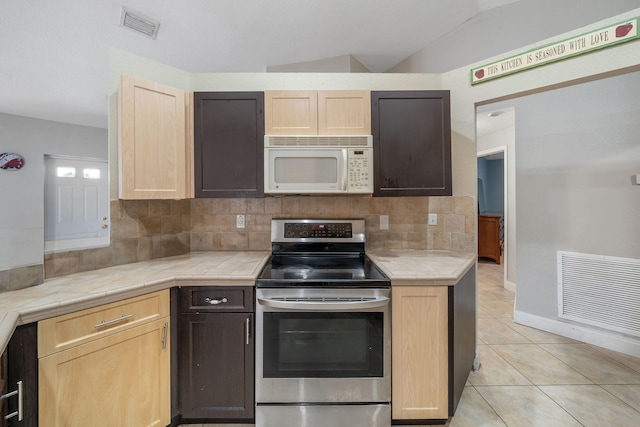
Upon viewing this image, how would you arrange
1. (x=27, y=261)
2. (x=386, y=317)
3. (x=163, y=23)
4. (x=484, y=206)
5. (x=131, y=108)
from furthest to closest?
(x=484, y=206)
(x=163, y=23)
(x=131, y=108)
(x=386, y=317)
(x=27, y=261)

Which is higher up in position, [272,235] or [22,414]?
[272,235]

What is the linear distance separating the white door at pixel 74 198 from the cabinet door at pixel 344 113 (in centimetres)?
281

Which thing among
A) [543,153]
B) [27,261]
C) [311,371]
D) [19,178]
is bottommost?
[311,371]

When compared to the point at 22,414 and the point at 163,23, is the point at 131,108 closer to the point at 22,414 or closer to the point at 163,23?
the point at 163,23

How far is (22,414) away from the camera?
106cm

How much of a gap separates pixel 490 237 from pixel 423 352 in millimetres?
5071

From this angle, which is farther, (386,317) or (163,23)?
(163,23)

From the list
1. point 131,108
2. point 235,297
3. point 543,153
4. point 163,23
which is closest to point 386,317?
point 235,297

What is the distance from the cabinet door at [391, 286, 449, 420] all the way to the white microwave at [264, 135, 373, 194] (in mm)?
772

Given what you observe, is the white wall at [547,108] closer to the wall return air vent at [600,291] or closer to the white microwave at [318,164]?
the wall return air vent at [600,291]

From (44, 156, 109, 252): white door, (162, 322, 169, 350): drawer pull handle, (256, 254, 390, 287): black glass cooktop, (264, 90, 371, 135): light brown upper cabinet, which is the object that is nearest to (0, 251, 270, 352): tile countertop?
(256, 254, 390, 287): black glass cooktop

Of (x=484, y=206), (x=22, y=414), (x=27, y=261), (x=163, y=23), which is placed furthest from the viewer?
(x=484, y=206)

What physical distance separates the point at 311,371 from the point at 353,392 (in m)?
0.26

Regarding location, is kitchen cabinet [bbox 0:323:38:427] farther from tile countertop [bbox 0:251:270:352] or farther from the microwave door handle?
the microwave door handle
